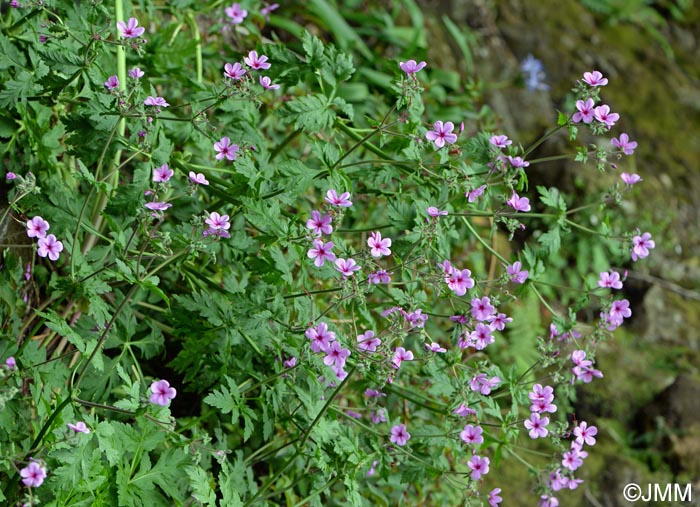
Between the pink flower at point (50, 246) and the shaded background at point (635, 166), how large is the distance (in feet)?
7.53

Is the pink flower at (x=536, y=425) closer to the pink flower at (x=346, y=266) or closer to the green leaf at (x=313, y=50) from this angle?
the pink flower at (x=346, y=266)

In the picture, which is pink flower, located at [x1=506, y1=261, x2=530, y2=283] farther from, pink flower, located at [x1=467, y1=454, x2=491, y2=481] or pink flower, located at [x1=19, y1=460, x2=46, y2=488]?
pink flower, located at [x1=19, y1=460, x2=46, y2=488]

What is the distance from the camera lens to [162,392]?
6.65 feet

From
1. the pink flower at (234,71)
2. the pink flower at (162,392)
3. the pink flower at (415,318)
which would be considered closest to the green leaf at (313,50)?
the pink flower at (234,71)

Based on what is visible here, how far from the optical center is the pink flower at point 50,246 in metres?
2.05

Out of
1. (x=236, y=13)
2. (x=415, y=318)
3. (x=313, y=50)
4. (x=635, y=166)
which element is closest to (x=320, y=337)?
(x=415, y=318)

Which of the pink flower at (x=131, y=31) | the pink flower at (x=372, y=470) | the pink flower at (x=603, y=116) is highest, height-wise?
the pink flower at (x=131, y=31)

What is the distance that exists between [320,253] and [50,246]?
2.25 feet

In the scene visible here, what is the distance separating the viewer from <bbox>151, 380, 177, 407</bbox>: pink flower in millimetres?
2008

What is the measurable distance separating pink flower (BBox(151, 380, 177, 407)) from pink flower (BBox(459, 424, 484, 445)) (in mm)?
839

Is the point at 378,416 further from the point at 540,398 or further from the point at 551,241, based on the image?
the point at 551,241

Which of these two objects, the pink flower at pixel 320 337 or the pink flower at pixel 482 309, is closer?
the pink flower at pixel 320 337

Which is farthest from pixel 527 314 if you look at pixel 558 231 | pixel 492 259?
pixel 558 231

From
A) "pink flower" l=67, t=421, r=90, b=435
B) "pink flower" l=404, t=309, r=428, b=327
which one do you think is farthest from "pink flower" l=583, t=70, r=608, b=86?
"pink flower" l=67, t=421, r=90, b=435
